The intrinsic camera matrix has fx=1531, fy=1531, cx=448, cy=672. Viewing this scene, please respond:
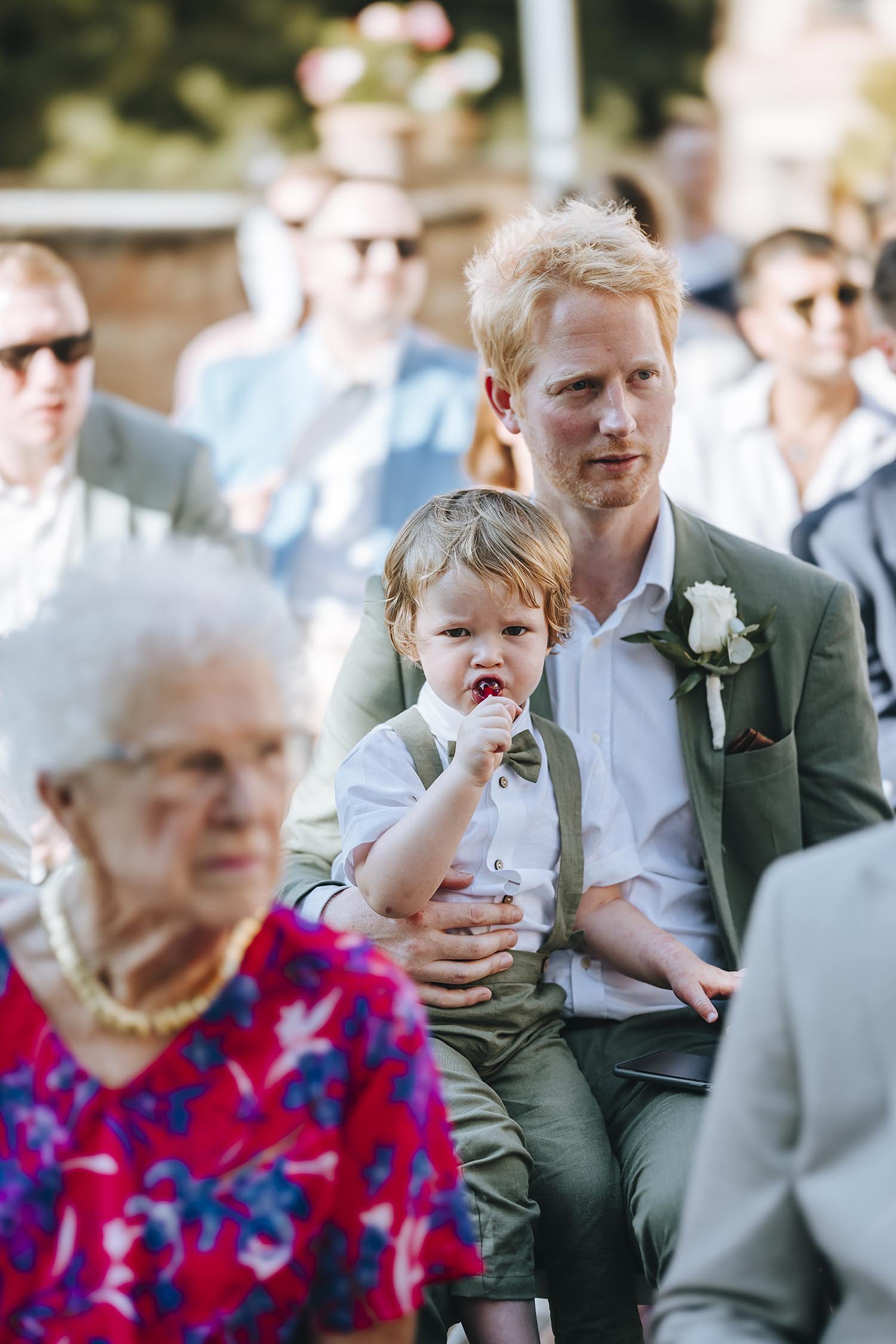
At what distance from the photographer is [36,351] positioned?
411 cm

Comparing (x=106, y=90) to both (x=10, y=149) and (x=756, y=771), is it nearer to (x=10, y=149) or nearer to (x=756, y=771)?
(x=10, y=149)

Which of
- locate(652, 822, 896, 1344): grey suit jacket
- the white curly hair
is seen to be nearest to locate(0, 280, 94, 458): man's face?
the white curly hair

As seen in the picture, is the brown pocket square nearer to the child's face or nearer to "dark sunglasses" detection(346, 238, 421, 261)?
the child's face

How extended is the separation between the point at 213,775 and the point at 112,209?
21.9 feet

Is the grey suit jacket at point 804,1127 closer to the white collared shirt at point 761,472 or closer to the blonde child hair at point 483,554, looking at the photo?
the blonde child hair at point 483,554

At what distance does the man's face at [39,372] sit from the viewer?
4102 millimetres

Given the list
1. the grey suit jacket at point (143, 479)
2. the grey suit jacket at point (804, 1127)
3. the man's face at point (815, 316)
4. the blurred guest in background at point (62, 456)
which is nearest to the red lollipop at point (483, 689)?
the grey suit jacket at point (804, 1127)

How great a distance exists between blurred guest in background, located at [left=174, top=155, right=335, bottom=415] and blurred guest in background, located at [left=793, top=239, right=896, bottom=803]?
313 centimetres

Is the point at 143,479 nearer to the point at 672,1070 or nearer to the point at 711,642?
the point at 711,642

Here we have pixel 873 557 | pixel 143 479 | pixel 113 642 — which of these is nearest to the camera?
pixel 113 642

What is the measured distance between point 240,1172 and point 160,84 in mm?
10703

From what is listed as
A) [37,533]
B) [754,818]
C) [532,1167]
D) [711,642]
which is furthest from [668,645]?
[37,533]

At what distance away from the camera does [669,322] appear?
8.20 feet

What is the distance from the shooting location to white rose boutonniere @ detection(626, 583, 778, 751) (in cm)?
235
